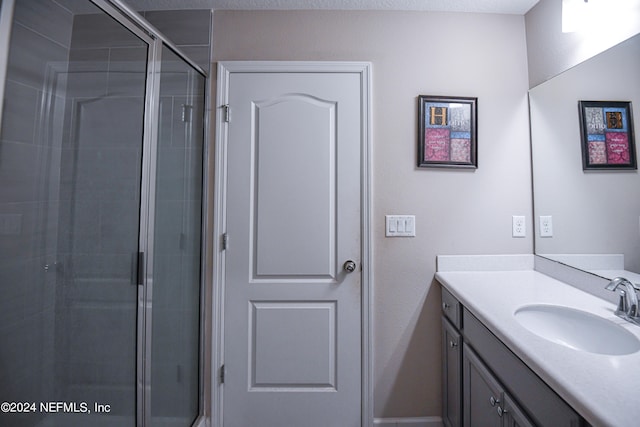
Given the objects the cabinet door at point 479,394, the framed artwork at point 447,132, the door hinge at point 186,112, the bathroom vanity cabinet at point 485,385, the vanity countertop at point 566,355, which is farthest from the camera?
the framed artwork at point 447,132

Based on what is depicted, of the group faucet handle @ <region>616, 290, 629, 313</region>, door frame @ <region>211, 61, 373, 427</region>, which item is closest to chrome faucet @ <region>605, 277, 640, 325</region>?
faucet handle @ <region>616, 290, 629, 313</region>

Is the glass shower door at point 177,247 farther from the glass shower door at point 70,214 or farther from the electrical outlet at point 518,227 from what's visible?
the electrical outlet at point 518,227

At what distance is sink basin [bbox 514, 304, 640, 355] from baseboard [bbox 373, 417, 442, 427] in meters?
0.84

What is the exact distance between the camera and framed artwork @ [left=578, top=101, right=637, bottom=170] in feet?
3.55

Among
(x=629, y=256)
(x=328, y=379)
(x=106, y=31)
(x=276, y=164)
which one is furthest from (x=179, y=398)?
(x=629, y=256)

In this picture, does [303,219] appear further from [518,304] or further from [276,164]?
[518,304]

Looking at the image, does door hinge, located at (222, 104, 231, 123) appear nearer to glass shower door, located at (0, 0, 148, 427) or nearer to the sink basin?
glass shower door, located at (0, 0, 148, 427)

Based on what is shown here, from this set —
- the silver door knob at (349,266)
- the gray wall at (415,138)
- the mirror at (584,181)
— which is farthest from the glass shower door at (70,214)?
the mirror at (584,181)

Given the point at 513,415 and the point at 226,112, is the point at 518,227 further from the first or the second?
the point at 226,112

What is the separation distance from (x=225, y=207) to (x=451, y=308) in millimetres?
1327

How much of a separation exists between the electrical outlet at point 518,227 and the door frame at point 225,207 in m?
0.83

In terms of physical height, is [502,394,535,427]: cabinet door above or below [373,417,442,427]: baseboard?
above

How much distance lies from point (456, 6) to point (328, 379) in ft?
7.37

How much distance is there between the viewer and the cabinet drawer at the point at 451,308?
128 cm
